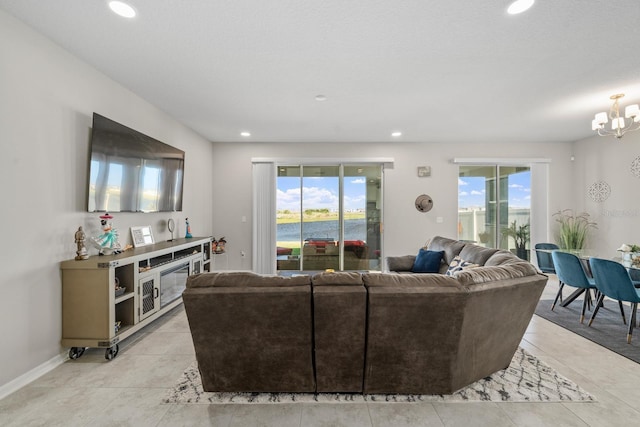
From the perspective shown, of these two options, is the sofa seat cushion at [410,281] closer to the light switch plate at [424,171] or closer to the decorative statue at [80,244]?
the decorative statue at [80,244]

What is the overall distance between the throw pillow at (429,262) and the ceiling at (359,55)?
77.4 inches

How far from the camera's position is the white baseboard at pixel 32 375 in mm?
2041

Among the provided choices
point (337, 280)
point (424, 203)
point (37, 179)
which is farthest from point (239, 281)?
point (424, 203)

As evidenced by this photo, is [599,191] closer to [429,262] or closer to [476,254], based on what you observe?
[429,262]

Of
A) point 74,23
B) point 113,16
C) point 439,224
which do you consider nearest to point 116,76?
point 74,23

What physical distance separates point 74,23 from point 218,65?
105cm

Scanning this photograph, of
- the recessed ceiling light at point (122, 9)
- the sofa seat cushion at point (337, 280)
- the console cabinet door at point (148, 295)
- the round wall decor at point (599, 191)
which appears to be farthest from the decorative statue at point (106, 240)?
the round wall decor at point (599, 191)

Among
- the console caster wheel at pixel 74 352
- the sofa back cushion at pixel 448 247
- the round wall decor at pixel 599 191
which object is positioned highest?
the round wall decor at pixel 599 191

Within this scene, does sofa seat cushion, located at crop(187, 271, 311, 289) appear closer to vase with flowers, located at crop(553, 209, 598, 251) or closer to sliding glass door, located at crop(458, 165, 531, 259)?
sliding glass door, located at crop(458, 165, 531, 259)

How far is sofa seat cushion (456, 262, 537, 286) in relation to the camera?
183cm

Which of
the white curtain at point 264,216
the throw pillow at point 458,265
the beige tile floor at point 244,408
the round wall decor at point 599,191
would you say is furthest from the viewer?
the white curtain at point 264,216

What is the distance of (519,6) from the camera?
195 cm

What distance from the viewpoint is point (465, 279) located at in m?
1.82

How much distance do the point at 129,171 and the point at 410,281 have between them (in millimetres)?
3079
